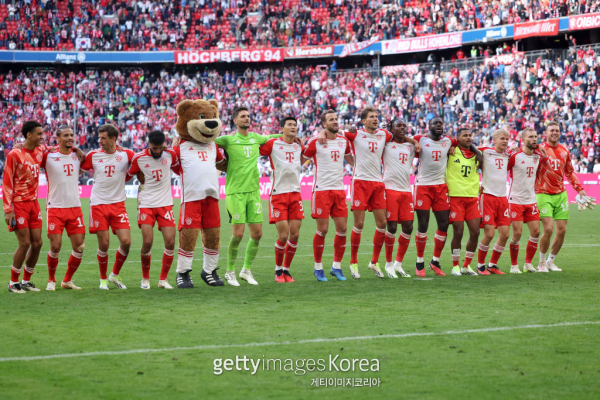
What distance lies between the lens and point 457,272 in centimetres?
1130

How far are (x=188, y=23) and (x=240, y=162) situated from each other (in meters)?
39.0

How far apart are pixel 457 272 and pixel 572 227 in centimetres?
949

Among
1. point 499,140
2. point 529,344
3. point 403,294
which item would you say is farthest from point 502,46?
point 529,344

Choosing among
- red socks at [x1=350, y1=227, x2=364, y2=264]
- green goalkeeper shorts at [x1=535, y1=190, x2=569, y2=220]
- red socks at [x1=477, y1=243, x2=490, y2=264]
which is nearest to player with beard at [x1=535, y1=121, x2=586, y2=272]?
green goalkeeper shorts at [x1=535, y1=190, x2=569, y2=220]

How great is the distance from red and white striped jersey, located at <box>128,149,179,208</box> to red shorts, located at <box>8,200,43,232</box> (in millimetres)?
1308

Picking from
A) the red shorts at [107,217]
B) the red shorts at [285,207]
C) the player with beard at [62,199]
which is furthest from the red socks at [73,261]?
the red shorts at [285,207]

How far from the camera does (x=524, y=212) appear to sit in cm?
1156

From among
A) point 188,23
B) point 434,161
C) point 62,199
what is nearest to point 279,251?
point 434,161

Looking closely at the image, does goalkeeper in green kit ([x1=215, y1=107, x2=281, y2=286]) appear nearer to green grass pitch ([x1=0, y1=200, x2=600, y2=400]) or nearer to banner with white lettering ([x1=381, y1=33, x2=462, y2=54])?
green grass pitch ([x1=0, y1=200, x2=600, y2=400])

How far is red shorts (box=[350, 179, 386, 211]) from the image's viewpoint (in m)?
10.9

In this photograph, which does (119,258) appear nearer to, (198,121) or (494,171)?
(198,121)

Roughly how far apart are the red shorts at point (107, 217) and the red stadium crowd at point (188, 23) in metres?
33.3

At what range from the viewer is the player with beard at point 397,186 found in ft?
36.6

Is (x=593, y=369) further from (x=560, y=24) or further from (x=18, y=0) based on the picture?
(x=18, y=0)
